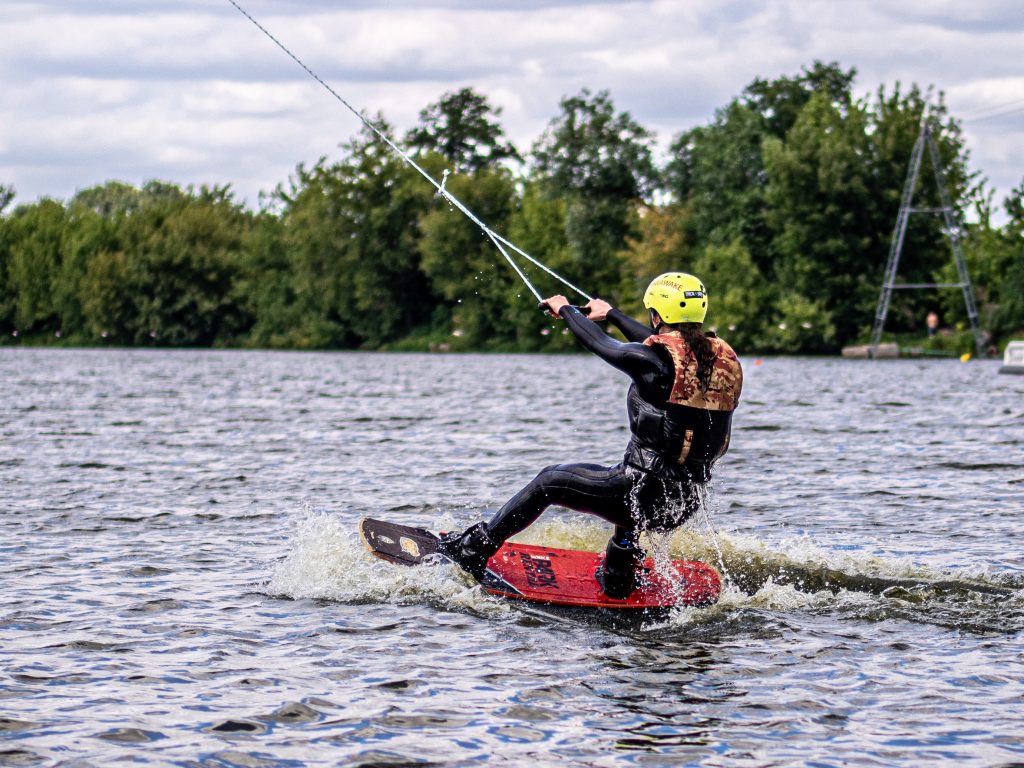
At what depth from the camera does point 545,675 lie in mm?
8844

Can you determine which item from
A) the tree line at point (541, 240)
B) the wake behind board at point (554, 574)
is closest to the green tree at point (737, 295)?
the tree line at point (541, 240)

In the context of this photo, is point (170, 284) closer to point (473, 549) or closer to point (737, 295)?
point (737, 295)

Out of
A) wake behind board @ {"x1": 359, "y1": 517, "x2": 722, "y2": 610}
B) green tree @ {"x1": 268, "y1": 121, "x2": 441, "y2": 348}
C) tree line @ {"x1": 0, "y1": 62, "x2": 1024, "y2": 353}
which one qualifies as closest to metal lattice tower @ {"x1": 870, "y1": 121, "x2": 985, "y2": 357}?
tree line @ {"x1": 0, "y1": 62, "x2": 1024, "y2": 353}

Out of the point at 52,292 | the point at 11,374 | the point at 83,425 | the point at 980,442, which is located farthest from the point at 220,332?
the point at 980,442

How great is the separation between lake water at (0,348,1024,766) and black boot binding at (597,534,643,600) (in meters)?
0.40

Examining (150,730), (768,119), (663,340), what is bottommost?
(150,730)

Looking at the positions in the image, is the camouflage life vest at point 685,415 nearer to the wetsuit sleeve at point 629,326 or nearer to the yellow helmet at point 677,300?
the yellow helmet at point 677,300

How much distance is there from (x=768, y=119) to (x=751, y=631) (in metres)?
81.6

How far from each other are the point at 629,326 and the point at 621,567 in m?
1.79

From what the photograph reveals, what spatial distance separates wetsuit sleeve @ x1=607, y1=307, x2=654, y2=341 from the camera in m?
10.4

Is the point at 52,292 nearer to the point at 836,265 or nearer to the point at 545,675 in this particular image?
the point at 836,265

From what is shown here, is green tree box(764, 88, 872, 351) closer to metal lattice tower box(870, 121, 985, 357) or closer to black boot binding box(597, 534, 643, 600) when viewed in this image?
metal lattice tower box(870, 121, 985, 357)

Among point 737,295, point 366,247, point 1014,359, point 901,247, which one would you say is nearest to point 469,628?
point 1014,359

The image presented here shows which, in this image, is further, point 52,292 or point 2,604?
point 52,292
